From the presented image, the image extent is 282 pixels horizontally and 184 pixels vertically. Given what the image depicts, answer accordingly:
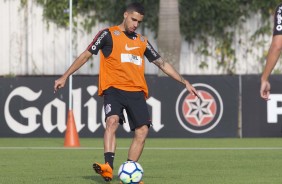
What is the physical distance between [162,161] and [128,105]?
163 inches

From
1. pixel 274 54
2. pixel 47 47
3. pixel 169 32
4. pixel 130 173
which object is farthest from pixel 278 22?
pixel 47 47

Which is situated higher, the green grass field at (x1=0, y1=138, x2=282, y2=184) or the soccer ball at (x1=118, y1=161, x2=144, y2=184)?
the soccer ball at (x1=118, y1=161, x2=144, y2=184)

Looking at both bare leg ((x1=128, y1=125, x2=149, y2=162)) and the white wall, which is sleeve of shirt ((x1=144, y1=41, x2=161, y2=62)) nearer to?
bare leg ((x1=128, y1=125, x2=149, y2=162))

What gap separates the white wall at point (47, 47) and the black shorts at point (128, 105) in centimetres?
1835

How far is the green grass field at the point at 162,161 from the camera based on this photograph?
1334cm

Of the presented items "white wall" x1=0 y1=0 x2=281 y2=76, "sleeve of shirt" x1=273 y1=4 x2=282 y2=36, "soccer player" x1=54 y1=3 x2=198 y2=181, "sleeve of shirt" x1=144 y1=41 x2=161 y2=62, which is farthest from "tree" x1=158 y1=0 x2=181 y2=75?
"sleeve of shirt" x1=273 y1=4 x2=282 y2=36

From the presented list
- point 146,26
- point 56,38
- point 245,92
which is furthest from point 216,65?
point 245,92

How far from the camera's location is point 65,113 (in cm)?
2450

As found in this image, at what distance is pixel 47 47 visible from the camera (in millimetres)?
31391

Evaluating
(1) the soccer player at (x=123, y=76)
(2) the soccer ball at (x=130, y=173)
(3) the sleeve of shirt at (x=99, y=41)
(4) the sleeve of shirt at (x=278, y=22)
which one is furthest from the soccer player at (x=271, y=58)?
(3) the sleeve of shirt at (x=99, y=41)

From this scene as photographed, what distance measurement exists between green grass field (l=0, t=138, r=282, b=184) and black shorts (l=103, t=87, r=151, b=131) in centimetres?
79

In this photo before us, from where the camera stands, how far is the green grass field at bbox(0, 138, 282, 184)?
525 inches

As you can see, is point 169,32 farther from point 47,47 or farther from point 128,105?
point 128,105

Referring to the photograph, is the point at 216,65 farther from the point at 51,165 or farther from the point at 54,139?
the point at 51,165
